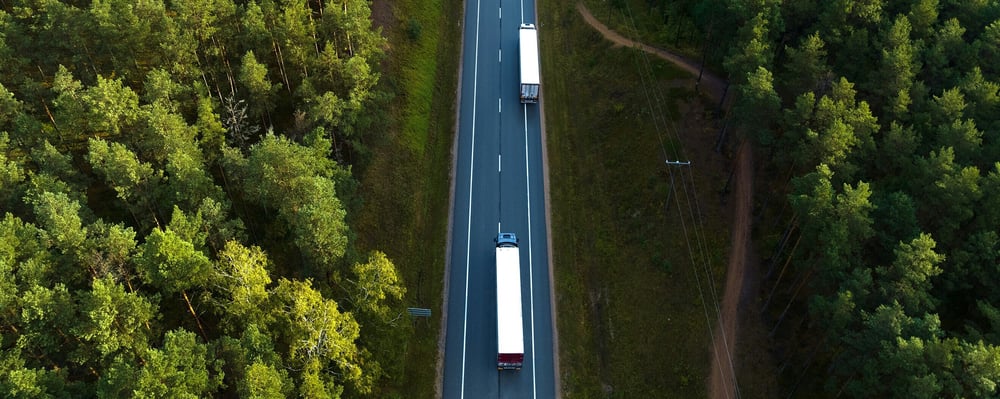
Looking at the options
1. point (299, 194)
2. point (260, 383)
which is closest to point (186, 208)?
point (299, 194)

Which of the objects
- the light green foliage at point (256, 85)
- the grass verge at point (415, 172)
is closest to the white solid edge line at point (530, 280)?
the grass verge at point (415, 172)

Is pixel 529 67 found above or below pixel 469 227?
above

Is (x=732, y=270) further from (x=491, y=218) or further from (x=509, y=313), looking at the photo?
(x=491, y=218)

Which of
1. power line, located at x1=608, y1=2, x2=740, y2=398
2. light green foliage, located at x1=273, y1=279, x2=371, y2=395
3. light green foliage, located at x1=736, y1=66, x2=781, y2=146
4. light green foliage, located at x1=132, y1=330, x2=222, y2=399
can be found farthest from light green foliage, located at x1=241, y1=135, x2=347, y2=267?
light green foliage, located at x1=736, y1=66, x2=781, y2=146

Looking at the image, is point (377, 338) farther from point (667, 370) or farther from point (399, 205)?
point (667, 370)

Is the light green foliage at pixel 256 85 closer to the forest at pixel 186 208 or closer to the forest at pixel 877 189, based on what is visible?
the forest at pixel 186 208

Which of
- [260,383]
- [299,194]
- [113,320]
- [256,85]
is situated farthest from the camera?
[256,85]
